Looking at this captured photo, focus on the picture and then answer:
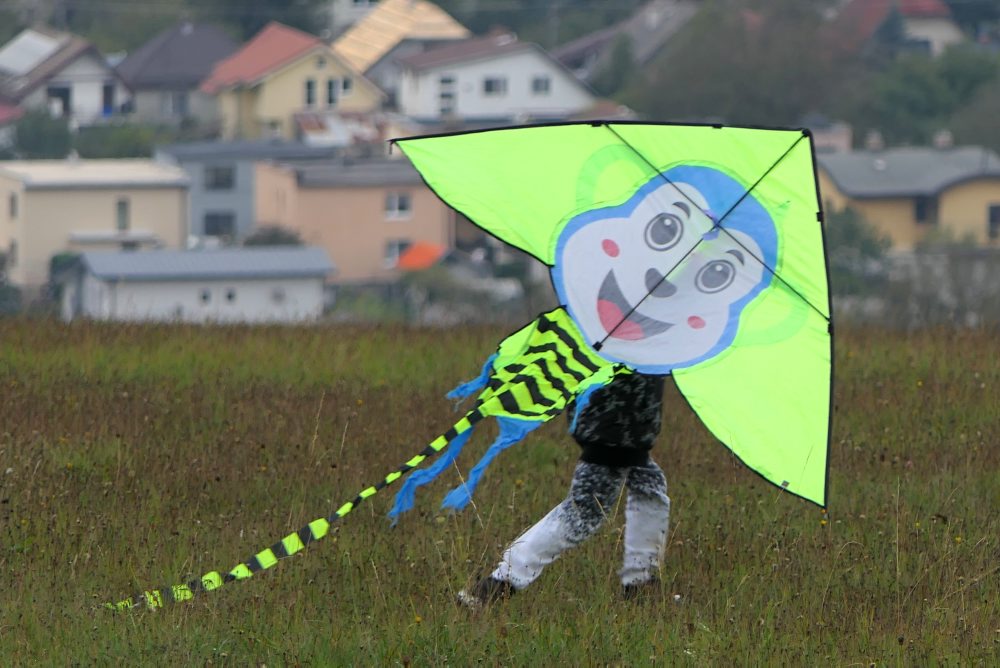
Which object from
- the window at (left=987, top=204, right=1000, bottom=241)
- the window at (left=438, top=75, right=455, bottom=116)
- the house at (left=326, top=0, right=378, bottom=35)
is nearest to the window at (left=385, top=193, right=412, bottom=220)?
the window at (left=438, top=75, right=455, bottom=116)

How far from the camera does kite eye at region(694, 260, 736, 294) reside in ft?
21.3

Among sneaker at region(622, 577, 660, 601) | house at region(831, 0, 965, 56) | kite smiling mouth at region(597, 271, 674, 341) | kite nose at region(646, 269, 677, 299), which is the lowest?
house at region(831, 0, 965, 56)

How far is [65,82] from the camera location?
99.6 metres

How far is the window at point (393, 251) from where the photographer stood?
3145 inches

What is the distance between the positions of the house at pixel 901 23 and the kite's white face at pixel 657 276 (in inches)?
3735

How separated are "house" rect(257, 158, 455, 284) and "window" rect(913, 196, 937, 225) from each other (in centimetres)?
2095

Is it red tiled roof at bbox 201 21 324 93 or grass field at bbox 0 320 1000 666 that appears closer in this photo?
grass field at bbox 0 320 1000 666

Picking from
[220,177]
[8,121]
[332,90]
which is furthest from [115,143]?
[220,177]

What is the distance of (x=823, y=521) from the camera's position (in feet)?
25.3

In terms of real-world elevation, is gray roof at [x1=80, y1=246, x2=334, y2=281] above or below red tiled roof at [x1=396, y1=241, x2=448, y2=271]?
above

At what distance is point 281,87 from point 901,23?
35.5m

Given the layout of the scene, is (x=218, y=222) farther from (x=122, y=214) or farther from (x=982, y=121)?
(x=982, y=121)

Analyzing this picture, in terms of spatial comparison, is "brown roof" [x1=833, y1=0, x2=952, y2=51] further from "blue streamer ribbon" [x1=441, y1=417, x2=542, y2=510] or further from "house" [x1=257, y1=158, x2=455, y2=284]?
"blue streamer ribbon" [x1=441, y1=417, x2=542, y2=510]

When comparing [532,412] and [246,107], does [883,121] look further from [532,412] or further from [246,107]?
[532,412]
